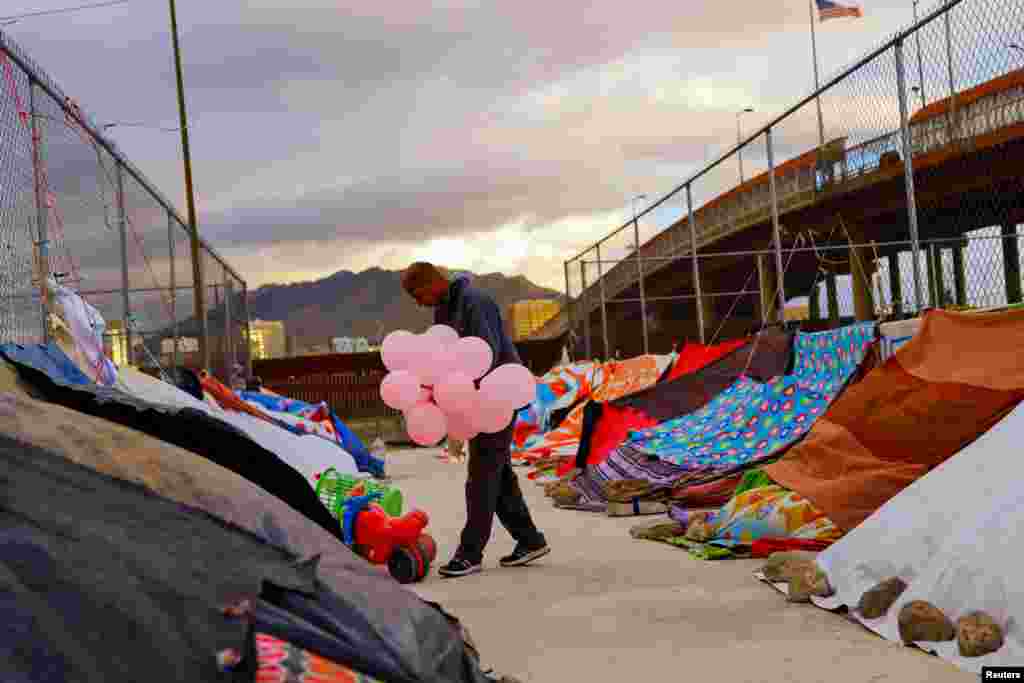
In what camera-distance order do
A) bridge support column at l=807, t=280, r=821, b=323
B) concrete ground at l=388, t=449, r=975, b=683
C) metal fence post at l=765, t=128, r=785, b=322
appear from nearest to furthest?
concrete ground at l=388, t=449, r=975, b=683, metal fence post at l=765, t=128, r=785, b=322, bridge support column at l=807, t=280, r=821, b=323

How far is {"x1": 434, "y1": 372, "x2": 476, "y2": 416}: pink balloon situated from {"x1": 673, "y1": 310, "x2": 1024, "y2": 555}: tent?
1392mm

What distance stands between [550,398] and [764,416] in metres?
6.97

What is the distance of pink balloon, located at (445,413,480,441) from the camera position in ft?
18.9

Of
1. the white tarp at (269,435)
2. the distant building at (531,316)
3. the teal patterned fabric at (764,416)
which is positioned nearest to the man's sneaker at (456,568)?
the white tarp at (269,435)

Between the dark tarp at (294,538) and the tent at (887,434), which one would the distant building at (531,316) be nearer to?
the tent at (887,434)

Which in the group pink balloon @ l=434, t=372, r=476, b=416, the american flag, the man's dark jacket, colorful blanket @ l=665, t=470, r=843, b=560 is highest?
the american flag

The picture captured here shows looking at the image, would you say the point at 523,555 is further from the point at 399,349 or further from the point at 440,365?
the point at 399,349

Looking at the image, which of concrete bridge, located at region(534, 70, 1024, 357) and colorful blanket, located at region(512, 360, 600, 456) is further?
colorful blanket, located at region(512, 360, 600, 456)

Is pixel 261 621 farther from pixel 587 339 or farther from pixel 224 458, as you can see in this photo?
pixel 587 339

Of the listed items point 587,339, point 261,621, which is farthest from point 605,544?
point 587,339

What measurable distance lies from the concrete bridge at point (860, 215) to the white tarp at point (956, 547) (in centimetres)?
346

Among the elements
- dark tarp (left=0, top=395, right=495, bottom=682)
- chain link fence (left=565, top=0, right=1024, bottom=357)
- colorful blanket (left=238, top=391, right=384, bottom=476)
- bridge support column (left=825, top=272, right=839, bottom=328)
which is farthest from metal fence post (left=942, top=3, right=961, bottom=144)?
colorful blanket (left=238, top=391, right=384, bottom=476)

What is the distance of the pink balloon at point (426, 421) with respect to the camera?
5.70m

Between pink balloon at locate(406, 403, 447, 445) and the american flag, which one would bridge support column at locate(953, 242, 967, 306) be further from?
the american flag
